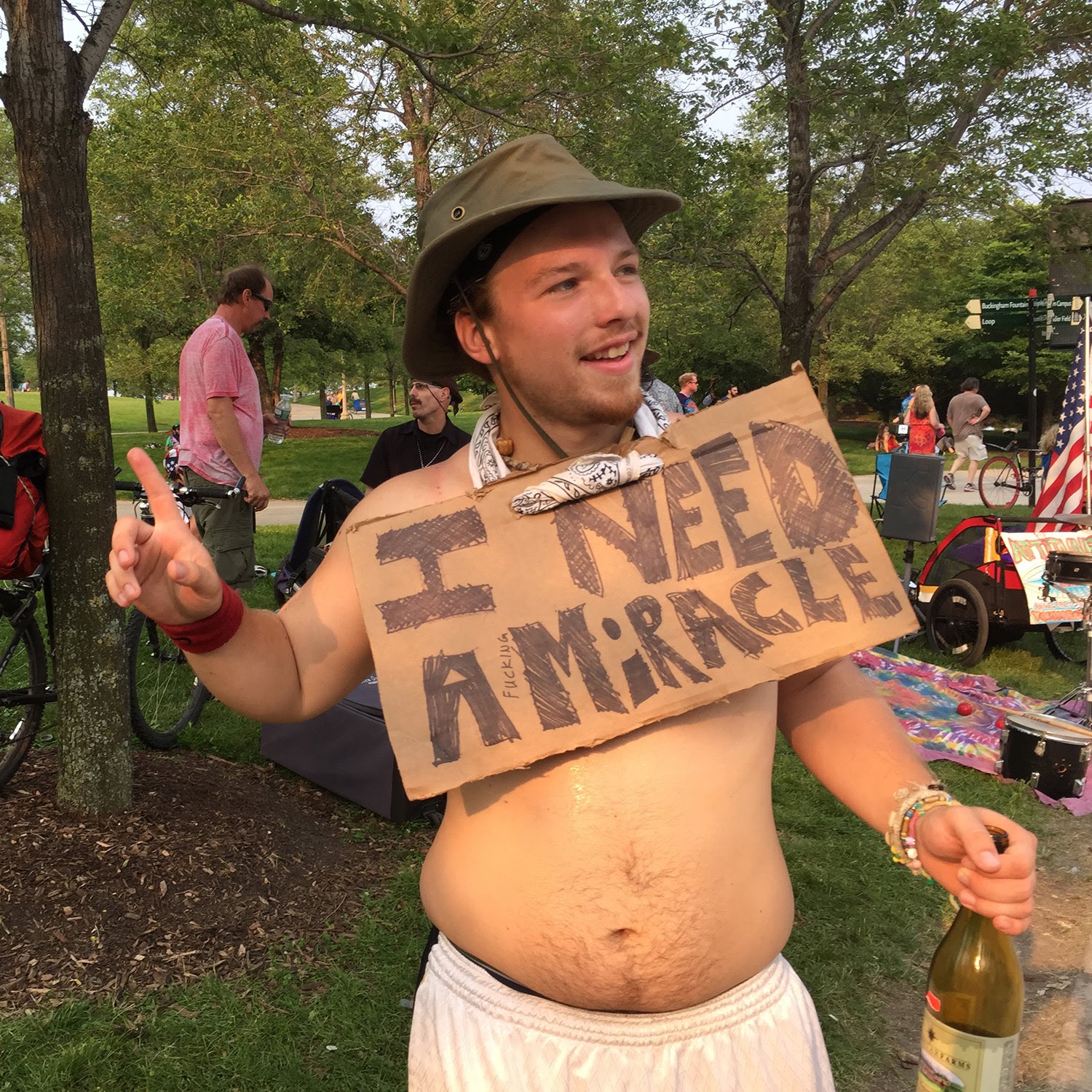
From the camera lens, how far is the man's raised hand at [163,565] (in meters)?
1.34

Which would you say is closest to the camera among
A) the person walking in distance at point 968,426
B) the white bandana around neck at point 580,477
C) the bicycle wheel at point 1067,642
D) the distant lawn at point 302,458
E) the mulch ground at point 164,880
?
the white bandana around neck at point 580,477

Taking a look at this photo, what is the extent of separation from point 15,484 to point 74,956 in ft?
4.79

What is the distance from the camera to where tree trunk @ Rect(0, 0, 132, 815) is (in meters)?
3.24

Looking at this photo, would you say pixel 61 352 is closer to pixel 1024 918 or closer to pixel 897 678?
pixel 1024 918

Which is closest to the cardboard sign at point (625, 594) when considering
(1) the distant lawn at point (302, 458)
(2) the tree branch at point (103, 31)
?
(2) the tree branch at point (103, 31)

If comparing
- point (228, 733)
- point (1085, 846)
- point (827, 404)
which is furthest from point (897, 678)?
point (827, 404)

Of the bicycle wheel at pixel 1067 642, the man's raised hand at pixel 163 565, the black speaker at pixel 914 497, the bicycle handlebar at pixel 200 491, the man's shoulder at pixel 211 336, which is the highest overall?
the man's shoulder at pixel 211 336

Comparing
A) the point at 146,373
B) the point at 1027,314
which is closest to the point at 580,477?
the point at 1027,314

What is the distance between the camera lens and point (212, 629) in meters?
1.45

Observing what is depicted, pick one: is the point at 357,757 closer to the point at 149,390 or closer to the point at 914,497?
the point at 914,497

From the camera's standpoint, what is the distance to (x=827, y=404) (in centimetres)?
3441

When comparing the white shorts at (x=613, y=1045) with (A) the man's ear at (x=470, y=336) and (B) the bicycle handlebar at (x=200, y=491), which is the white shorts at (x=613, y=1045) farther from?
(B) the bicycle handlebar at (x=200, y=491)

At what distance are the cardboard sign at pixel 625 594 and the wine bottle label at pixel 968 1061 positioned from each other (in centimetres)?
55

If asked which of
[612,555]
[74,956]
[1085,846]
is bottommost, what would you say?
[1085,846]
